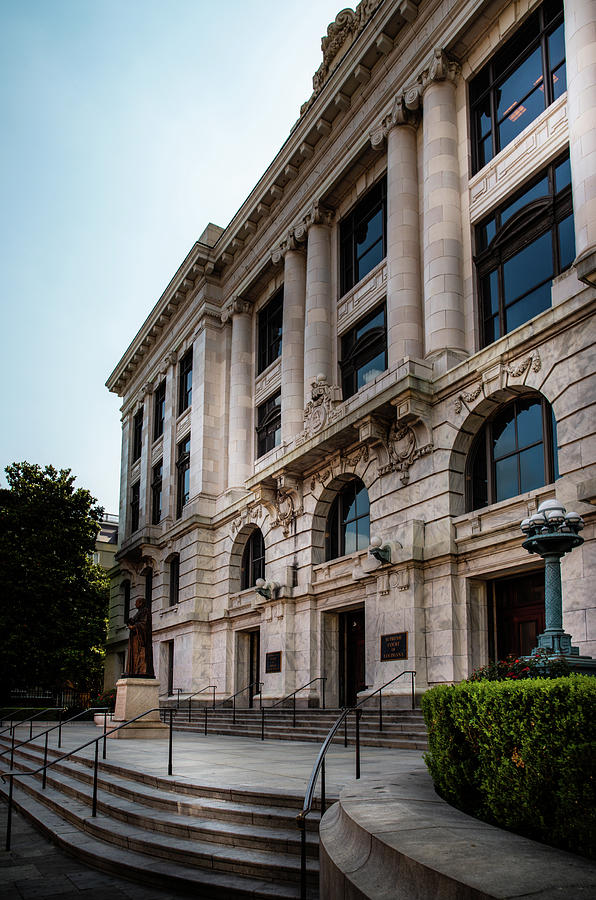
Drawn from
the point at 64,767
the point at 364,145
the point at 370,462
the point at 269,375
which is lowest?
the point at 64,767

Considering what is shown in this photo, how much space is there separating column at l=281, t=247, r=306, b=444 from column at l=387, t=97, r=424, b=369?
Answer: 6451 millimetres

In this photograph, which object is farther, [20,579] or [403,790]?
[20,579]

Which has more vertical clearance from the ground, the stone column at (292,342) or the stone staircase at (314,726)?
the stone column at (292,342)

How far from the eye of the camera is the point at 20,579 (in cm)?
4066

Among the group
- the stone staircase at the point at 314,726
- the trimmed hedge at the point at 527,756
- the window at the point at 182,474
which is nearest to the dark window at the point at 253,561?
the stone staircase at the point at 314,726

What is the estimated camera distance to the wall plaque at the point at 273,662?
87.0 ft

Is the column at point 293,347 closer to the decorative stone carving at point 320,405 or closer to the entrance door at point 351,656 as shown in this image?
the decorative stone carving at point 320,405

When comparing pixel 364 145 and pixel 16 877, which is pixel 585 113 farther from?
pixel 16 877

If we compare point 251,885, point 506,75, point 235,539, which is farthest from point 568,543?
point 235,539

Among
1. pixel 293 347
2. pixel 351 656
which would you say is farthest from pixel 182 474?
pixel 351 656

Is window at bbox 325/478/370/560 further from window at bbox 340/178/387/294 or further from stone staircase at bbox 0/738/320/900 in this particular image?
stone staircase at bbox 0/738/320/900

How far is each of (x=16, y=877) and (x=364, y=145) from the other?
77.8 ft

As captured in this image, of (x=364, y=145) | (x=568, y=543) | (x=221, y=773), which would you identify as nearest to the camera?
(x=568, y=543)

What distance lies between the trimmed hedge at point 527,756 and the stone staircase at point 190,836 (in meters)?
2.13
